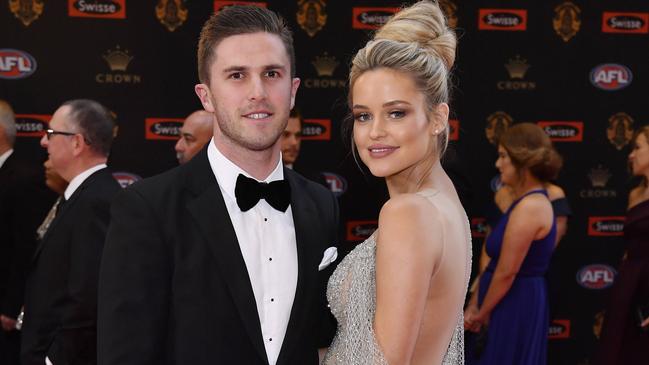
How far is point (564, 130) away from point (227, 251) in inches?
191

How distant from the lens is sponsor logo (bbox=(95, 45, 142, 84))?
18.0ft

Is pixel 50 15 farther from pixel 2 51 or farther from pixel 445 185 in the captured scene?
pixel 445 185

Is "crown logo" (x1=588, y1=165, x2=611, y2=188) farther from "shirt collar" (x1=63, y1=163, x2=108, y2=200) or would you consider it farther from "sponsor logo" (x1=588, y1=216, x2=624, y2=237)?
"shirt collar" (x1=63, y1=163, x2=108, y2=200)

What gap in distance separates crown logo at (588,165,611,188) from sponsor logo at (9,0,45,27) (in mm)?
4407

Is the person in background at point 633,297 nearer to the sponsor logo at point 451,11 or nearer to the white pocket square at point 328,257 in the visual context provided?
the sponsor logo at point 451,11

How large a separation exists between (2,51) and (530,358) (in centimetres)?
403

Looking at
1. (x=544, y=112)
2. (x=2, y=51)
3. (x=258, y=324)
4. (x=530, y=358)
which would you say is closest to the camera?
(x=258, y=324)

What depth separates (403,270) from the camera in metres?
2.03

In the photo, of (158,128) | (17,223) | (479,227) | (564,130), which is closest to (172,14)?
(158,128)

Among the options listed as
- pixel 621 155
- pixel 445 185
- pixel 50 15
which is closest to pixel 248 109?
pixel 445 185

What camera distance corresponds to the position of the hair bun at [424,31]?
2.27m

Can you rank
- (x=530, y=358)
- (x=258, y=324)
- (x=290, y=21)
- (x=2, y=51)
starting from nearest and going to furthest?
(x=258, y=324) < (x=530, y=358) < (x=2, y=51) < (x=290, y=21)

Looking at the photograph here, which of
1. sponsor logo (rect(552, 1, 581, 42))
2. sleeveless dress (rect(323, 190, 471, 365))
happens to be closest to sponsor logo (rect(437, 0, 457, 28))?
sponsor logo (rect(552, 1, 581, 42))

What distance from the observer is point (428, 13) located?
7.60ft
